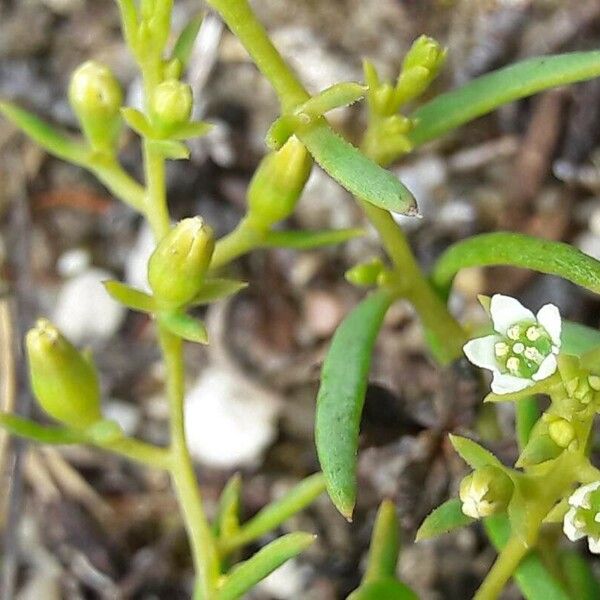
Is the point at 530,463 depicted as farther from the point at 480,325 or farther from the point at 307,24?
the point at 307,24

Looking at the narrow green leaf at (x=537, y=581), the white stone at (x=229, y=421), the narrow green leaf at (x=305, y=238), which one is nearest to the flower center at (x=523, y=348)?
the narrow green leaf at (x=537, y=581)

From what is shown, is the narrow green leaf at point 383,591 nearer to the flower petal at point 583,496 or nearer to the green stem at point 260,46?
the flower petal at point 583,496

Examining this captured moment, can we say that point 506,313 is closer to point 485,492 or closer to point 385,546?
point 485,492

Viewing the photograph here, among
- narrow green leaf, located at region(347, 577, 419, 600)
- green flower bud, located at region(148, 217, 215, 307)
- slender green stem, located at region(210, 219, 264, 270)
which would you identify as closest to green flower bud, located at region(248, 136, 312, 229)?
slender green stem, located at region(210, 219, 264, 270)

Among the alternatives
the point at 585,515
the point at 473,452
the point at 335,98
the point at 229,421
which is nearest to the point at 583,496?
the point at 585,515

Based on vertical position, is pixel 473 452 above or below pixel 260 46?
below

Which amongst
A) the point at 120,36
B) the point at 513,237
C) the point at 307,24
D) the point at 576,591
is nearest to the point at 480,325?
the point at 513,237
